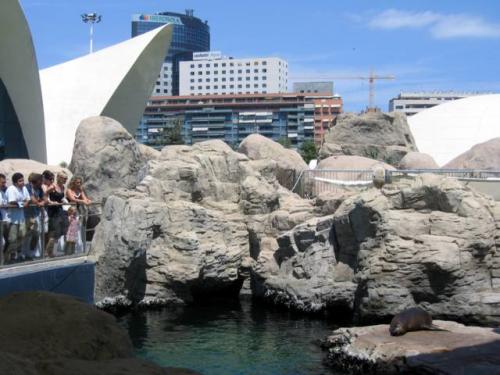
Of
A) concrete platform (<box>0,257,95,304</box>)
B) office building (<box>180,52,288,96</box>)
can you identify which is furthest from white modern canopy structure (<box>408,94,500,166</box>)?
office building (<box>180,52,288,96</box>)

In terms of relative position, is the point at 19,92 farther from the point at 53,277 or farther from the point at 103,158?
the point at 53,277

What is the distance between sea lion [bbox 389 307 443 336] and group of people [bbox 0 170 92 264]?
19.1 ft

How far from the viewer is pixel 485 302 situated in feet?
44.4

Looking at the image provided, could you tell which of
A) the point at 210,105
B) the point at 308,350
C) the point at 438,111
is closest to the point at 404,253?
the point at 308,350

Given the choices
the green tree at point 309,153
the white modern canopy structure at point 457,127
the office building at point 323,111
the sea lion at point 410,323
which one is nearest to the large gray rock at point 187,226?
the sea lion at point 410,323

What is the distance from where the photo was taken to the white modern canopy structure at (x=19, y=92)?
1107 inches

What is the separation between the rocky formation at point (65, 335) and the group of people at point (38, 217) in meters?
5.39

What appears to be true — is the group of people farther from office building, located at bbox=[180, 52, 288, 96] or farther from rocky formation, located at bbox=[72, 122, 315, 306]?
office building, located at bbox=[180, 52, 288, 96]

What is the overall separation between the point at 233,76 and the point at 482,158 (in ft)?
417

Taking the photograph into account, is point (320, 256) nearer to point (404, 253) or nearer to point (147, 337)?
point (404, 253)

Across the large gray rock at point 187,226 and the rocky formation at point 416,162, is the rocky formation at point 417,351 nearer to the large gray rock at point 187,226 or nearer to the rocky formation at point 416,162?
the large gray rock at point 187,226

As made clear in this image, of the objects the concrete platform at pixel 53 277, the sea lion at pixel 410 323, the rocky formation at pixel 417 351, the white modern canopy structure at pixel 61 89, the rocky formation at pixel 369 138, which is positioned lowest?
the rocky formation at pixel 417 351

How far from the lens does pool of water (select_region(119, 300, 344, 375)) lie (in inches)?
455

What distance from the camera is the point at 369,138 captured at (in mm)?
31281
